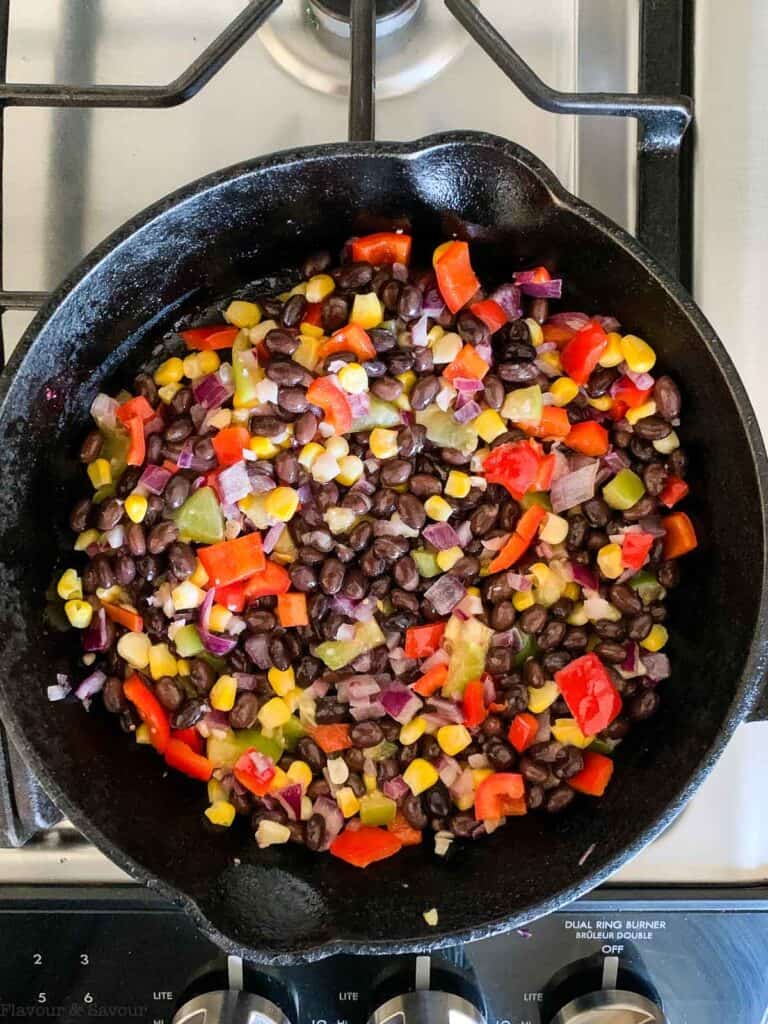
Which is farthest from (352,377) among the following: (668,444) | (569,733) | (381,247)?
(569,733)

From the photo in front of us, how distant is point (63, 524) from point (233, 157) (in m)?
0.47

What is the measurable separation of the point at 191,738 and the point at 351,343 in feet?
1.58

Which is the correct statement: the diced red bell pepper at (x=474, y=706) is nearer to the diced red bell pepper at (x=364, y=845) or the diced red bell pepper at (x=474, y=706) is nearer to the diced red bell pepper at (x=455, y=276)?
the diced red bell pepper at (x=364, y=845)

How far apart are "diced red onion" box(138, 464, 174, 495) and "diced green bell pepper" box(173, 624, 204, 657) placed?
158 millimetres

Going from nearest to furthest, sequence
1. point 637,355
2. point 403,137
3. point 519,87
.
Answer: point 519,87 → point 637,355 → point 403,137

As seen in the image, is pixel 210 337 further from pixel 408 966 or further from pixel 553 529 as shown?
pixel 408 966

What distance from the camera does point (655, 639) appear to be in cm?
121

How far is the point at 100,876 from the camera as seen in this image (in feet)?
3.94

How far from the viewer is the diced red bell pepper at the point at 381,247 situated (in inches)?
47.4

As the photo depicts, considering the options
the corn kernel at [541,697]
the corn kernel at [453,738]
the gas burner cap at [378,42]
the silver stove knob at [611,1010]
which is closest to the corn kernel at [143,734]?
the corn kernel at [453,738]

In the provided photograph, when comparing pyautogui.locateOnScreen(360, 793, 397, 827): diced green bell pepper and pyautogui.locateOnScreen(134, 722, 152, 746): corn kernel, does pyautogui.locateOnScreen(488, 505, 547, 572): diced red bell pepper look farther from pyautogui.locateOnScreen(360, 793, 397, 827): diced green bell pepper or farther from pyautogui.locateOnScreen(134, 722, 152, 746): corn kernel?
pyautogui.locateOnScreen(134, 722, 152, 746): corn kernel

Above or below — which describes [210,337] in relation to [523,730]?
above

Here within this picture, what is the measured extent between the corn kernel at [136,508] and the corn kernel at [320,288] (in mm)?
292

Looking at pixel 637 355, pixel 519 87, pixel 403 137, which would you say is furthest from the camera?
pixel 403 137
